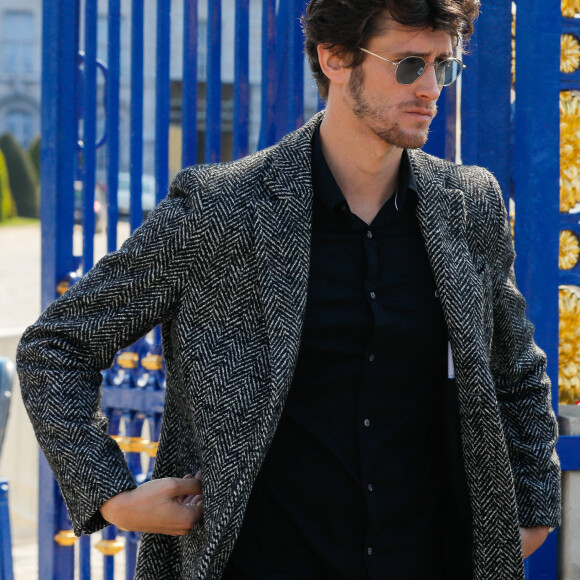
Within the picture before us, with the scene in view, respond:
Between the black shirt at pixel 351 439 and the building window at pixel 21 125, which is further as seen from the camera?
the building window at pixel 21 125

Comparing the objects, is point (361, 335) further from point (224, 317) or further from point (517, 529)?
point (517, 529)

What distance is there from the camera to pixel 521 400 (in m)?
2.35

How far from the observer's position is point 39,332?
2.20 meters

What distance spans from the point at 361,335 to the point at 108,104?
7.02 feet

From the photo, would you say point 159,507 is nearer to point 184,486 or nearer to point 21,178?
point 184,486

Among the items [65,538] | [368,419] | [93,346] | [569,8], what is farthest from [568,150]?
[65,538]

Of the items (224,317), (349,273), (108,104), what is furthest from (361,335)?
(108,104)

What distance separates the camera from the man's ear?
2.30m

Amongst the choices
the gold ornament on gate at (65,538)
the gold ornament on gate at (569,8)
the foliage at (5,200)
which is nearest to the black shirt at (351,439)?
the gold ornament on gate at (569,8)

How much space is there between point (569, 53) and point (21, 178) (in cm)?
2863

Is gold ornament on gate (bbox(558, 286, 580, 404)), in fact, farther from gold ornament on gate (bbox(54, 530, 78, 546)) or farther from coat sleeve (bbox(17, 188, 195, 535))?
gold ornament on gate (bbox(54, 530, 78, 546))

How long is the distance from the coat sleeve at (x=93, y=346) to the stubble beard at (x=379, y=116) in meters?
0.41

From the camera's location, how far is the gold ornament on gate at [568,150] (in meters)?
3.16

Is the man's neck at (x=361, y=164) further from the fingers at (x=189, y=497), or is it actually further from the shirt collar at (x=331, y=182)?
the fingers at (x=189, y=497)
